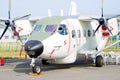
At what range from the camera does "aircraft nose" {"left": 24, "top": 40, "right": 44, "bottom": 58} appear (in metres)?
14.6

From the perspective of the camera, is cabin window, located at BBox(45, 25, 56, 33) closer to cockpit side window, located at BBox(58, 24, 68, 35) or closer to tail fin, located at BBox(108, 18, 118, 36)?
cockpit side window, located at BBox(58, 24, 68, 35)

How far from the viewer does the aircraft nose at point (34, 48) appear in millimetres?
14563

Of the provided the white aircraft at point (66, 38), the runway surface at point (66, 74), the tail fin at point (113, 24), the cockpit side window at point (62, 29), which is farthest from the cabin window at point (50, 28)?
the tail fin at point (113, 24)

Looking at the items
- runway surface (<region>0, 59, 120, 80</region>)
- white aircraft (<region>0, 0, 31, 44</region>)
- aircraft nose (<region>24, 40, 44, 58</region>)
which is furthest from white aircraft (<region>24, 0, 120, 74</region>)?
white aircraft (<region>0, 0, 31, 44</region>)

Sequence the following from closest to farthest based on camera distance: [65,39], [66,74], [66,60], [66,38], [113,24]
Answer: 1. [66,74]
2. [65,39]
3. [66,38]
4. [66,60]
5. [113,24]

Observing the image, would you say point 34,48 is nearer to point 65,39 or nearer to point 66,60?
point 65,39

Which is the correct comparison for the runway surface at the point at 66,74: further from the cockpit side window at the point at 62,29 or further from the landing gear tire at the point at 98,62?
the cockpit side window at the point at 62,29

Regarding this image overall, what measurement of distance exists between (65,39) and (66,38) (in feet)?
0.54

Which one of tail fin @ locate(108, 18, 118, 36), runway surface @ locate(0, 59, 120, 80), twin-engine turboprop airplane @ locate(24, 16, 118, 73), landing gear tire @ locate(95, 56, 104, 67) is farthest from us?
tail fin @ locate(108, 18, 118, 36)

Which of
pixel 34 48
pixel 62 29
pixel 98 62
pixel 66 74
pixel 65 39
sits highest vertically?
pixel 62 29

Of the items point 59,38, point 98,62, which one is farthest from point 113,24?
point 59,38

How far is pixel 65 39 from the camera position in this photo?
16719 millimetres

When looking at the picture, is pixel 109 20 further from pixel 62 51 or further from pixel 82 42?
pixel 62 51

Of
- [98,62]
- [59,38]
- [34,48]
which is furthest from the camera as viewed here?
[98,62]
